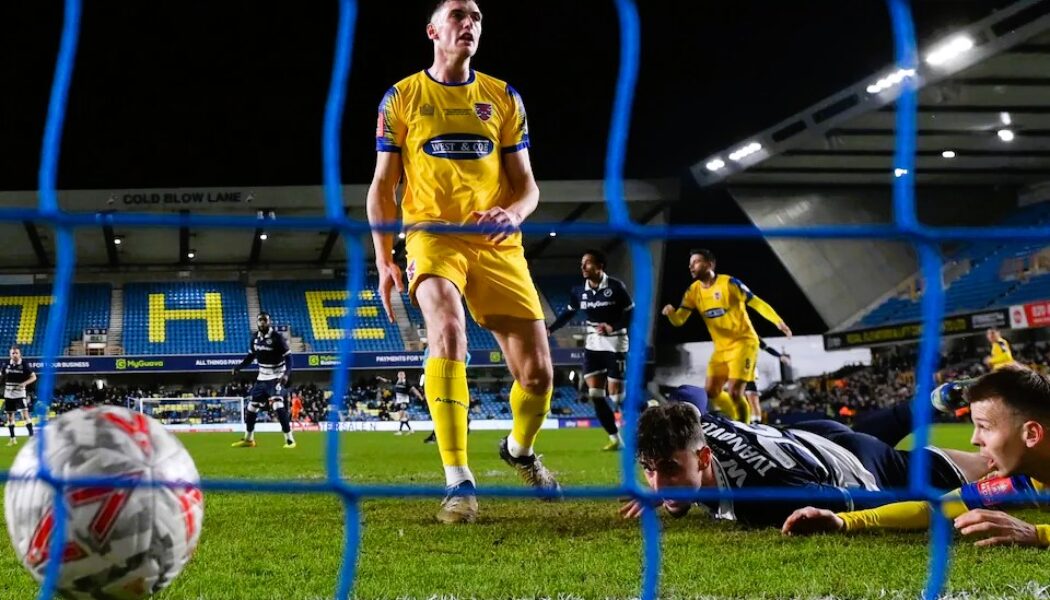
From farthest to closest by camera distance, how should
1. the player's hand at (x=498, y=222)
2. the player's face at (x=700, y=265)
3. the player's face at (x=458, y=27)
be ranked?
A: the player's face at (x=700, y=265) < the player's face at (x=458, y=27) < the player's hand at (x=498, y=222)

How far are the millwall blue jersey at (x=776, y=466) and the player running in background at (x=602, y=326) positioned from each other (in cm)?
402

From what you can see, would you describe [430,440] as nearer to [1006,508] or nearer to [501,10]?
[501,10]

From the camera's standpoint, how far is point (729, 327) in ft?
28.2

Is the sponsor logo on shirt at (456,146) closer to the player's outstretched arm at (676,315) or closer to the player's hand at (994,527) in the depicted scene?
the player's hand at (994,527)

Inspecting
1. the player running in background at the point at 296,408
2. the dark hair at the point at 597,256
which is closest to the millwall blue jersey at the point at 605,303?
the dark hair at the point at 597,256

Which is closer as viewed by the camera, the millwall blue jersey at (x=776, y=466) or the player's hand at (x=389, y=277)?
the millwall blue jersey at (x=776, y=466)

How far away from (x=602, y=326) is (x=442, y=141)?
4.29 m

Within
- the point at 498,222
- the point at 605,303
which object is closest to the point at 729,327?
the point at 605,303

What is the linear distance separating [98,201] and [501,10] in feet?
40.3

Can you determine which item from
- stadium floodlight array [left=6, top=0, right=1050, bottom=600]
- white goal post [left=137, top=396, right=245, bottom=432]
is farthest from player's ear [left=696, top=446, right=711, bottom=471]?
white goal post [left=137, top=396, right=245, bottom=432]

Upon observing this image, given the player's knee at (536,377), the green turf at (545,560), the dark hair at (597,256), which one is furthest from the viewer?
the dark hair at (597,256)

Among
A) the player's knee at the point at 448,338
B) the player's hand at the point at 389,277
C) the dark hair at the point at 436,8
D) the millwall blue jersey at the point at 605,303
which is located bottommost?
the player's knee at the point at 448,338

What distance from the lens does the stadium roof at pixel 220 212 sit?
23.8 m

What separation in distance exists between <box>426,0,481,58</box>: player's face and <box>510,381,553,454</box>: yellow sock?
146 cm
